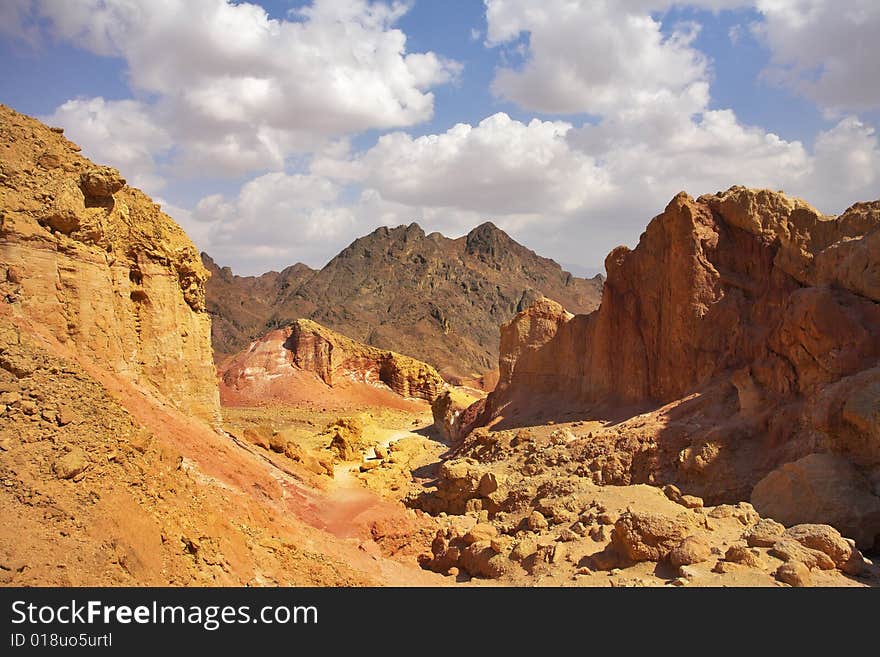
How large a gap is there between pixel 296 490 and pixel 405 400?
32497 mm

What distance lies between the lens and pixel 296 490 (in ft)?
45.0

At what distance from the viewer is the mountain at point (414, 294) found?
2810 inches

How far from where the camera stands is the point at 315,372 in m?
44.0

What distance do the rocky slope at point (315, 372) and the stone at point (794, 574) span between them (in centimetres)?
3658

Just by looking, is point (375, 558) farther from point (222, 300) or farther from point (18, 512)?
point (222, 300)

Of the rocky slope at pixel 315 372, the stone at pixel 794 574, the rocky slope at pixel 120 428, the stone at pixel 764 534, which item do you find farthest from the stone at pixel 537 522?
the rocky slope at pixel 315 372

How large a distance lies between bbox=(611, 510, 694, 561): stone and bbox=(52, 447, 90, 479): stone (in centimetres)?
688

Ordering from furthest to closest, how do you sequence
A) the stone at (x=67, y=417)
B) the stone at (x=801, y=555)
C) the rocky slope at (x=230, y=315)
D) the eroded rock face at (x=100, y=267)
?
the rocky slope at (x=230, y=315)
the eroded rock face at (x=100, y=267)
the stone at (x=67, y=417)
the stone at (x=801, y=555)

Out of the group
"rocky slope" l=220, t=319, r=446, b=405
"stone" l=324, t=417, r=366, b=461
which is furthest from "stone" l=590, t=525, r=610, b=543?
"rocky slope" l=220, t=319, r=446, b=405

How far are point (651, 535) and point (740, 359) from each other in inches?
299

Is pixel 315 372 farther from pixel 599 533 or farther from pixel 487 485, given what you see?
pixel 599 533

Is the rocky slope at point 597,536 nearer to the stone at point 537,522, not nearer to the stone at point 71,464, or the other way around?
the stone at point 537,522
